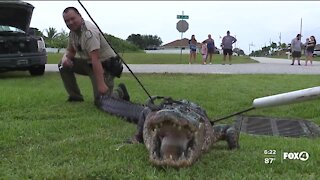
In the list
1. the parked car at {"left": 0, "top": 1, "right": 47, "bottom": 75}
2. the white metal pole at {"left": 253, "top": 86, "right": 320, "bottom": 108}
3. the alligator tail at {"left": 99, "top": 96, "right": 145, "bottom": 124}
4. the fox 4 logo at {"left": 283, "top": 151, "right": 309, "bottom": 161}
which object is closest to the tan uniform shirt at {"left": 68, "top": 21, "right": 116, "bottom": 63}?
the alligator tail at {"left": 99, "top": 96, "right": 145, "bottom": 124}

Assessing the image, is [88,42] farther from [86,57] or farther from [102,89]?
[102,89]

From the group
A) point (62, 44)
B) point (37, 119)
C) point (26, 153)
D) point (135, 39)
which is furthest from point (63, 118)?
point (135, 39)

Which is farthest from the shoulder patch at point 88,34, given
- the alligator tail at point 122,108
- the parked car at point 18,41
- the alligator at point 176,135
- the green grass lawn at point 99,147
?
the parked car at point 18,41

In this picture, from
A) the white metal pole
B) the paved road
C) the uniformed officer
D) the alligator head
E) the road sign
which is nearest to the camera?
the white metal pole

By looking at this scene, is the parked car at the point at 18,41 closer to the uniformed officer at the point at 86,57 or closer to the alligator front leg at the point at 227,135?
the uniformed officer at the point at 86,57

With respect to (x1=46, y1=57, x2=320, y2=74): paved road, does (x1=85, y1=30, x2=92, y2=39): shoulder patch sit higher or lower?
higher

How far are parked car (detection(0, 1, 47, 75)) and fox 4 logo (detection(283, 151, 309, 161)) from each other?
30.6ft

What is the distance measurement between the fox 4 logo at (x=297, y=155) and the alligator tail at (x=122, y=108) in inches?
84.8

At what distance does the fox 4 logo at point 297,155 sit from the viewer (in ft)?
12.9

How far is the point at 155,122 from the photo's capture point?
354 centimetres

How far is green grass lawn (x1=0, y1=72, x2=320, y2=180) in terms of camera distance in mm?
3490

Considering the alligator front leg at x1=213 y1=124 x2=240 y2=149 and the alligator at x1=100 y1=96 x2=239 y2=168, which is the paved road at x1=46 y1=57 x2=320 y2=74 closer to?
the alligator front leg at x1=213 y1=124 x2=240 y2=149

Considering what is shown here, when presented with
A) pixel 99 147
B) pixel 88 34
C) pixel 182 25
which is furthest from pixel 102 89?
pixel 182 25

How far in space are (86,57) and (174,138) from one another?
3887 millimetres
